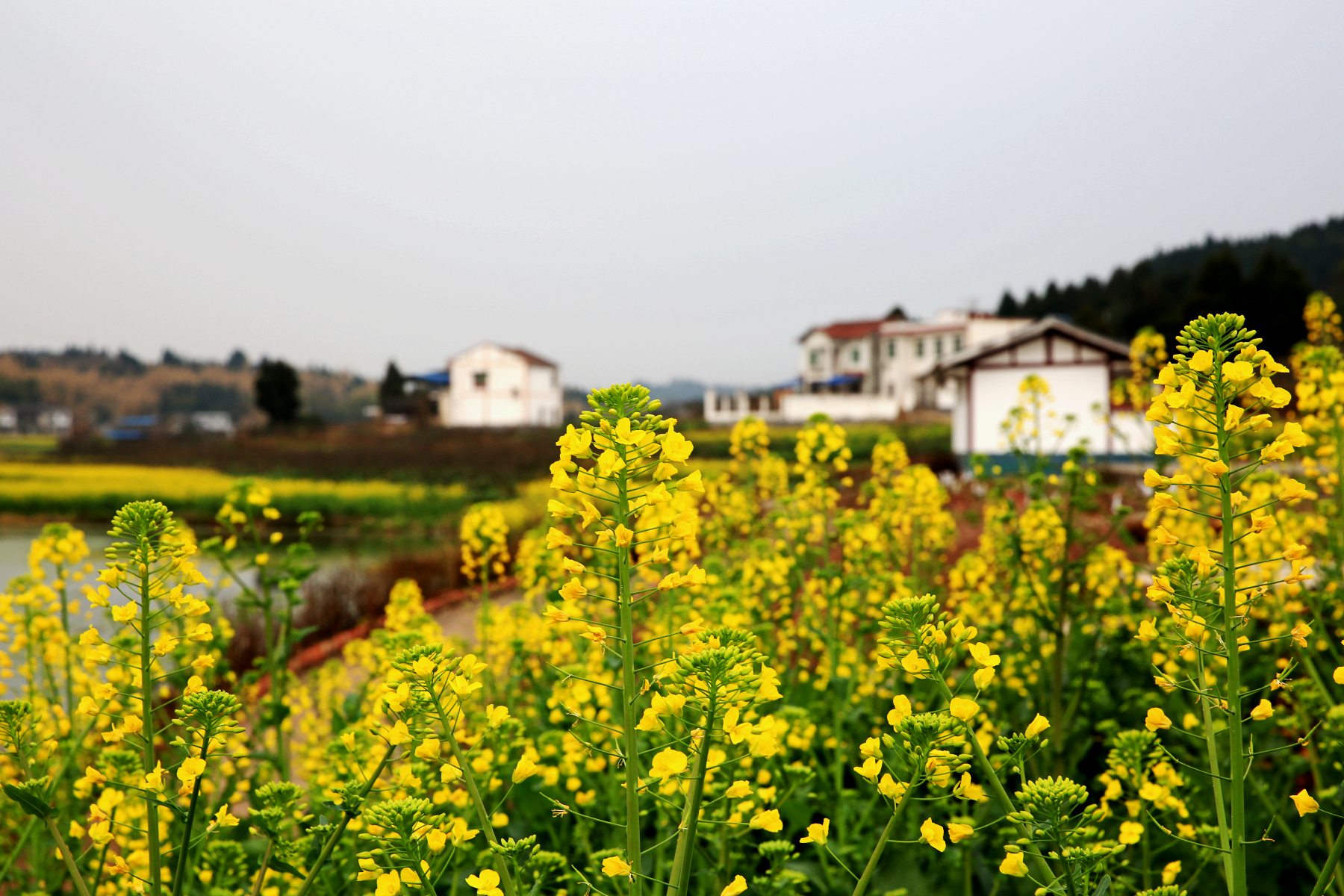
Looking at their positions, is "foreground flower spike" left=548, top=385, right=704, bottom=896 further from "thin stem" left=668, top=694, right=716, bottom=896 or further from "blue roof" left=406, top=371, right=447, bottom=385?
"blue roof" left=406, top=371, right=447, bottom=385

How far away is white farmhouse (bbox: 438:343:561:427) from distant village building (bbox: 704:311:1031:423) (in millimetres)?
12644

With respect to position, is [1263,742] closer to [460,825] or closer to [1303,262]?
[460,825]

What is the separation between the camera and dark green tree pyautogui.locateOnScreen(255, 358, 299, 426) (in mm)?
48812

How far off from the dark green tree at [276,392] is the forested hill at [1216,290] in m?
44.6

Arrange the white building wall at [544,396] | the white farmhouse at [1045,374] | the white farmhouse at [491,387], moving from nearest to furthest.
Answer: the white farmhouse at [1045,374], the white farmhouse at [491,387], the white building wall at [544,396]

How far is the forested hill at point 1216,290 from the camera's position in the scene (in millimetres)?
35844

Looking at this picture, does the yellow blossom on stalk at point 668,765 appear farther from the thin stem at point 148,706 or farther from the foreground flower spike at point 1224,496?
the thin stem at point 148,706

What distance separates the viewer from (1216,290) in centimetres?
3741

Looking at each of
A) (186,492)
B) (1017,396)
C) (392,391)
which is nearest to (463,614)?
(1017,396)

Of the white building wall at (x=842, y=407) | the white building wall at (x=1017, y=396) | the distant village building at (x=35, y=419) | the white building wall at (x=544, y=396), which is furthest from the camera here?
the white building wall at (x=544, y=396)

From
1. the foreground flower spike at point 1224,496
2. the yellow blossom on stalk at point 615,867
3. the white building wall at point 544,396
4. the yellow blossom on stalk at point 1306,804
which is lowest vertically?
the yellow blossom on stalk at point 615,867

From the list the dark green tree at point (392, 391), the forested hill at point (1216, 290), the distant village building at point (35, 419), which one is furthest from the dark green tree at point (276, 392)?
the forested hill at point (1216, 290)

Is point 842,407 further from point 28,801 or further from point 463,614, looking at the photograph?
point 28,801

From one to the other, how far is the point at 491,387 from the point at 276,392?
12237 mm
